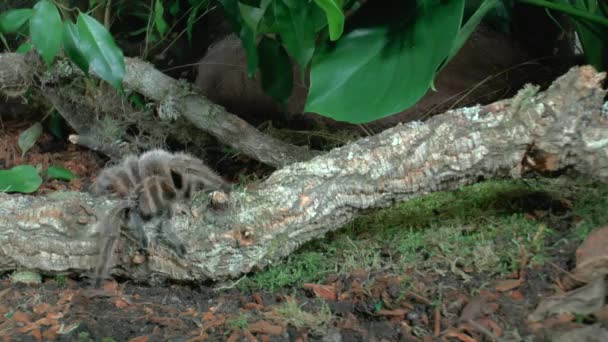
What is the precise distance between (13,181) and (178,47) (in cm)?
114

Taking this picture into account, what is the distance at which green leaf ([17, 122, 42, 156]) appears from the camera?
2.38 meters

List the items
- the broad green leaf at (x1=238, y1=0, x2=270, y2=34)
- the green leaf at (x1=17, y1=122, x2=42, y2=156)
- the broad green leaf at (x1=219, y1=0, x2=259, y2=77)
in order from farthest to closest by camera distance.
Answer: the green leaf at (x1=17, y1=122, x2=42, y2=156) → the broad green leaf at (x1=219, y1=0, x2=259, y2=77) → the broad green leaf at (x1=238, y1=0, x2=270, y2=34)

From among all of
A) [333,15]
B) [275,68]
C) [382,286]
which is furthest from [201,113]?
[382,286]

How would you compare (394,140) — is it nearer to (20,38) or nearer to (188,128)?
(188,128)

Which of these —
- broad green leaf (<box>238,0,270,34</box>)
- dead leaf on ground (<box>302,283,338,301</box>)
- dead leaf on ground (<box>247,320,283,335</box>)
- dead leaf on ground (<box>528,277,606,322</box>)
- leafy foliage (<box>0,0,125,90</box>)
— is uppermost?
broad green leaf (<box>238,0,270,34</box>)

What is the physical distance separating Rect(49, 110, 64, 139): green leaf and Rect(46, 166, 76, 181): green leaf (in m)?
0.41

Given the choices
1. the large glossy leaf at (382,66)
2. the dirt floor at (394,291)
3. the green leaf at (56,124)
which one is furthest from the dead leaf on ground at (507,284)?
the green leaf at (56,124)

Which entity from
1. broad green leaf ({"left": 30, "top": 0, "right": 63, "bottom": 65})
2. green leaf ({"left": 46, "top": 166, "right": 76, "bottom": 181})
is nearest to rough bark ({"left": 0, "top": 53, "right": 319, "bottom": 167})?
green leaf ({"left": 46, "top": 166, "right": 76, "bottom": 181})

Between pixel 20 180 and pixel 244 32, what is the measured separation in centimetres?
86

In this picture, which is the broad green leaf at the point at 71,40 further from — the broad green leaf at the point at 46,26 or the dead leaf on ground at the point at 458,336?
the dead leaf on ground at the point at 458,336

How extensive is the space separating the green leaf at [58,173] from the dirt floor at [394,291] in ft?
2.46

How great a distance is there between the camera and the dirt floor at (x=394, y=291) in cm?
103

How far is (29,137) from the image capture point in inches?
94.3

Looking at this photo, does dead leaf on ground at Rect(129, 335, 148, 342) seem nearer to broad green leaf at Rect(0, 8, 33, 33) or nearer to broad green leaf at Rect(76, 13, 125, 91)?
broad green leaf at Rect(76, 13, 125, 91)
